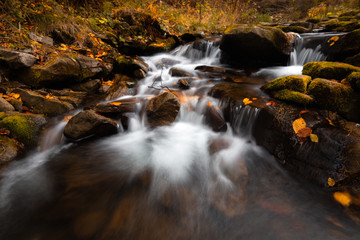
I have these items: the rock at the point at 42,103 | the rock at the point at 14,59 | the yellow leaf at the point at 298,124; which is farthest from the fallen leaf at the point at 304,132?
the rock at the point at 14,59

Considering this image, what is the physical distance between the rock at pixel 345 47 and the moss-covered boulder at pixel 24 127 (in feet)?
24.5

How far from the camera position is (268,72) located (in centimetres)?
557

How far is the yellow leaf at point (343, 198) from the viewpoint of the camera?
75.7 inches

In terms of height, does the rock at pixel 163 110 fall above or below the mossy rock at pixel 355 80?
below

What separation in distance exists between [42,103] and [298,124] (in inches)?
192

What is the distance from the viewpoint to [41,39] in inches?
166

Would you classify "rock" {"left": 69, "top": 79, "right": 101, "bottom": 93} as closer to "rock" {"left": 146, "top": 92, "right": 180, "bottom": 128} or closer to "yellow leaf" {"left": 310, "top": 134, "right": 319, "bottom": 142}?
"rock" {"left": 146, "top": 92, "right": 180, "bottom": 128}

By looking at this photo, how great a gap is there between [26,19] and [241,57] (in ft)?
22.2

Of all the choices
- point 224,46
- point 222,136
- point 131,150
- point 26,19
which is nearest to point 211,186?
point 222,136

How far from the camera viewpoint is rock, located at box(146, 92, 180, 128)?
3531 millimetres

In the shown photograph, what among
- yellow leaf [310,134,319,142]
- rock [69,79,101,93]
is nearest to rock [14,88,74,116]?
rock [69,79,101,93]

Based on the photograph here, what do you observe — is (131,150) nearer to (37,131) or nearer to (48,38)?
(37,131)

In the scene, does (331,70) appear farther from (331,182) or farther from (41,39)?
(41,39)

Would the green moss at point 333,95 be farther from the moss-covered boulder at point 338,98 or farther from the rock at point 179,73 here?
the rock at point 179,73
